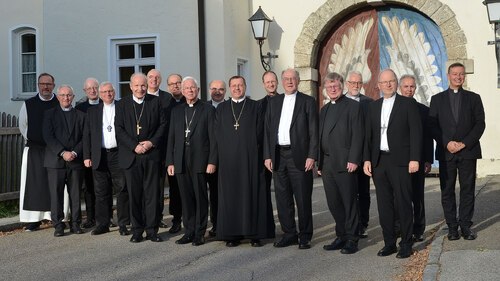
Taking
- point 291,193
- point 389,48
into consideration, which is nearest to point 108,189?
point 291,193

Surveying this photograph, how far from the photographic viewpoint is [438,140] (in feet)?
27.8

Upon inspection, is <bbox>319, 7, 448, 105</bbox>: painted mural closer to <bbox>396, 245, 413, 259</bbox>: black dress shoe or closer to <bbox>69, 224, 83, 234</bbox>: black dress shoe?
<bbox>69, 224, 83, 234</bbox>: black dress shoe

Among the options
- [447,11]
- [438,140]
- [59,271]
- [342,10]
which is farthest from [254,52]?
[59,271]

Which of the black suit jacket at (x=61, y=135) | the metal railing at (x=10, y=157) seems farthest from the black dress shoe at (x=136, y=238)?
the metal railing at (x=10, y=157)

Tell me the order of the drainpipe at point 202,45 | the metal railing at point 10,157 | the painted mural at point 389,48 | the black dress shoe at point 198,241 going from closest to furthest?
the black dress shoe at point 198,241
the metal railing at point 10,157
the drainpipe at point 202,45
the painted mural at point 389,48

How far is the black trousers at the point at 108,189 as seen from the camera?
9.49 m

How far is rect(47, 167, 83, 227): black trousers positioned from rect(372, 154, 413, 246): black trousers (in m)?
3.74

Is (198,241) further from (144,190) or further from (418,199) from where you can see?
(418,199)

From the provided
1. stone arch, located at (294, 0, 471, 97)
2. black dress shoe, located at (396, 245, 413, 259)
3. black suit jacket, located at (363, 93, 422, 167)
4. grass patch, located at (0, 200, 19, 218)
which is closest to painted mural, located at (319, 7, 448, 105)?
stone arch, located at (294, 0, 471, 97)

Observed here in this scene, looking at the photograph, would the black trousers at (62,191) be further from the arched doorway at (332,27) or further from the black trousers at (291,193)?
the arched doorway at (332,27)

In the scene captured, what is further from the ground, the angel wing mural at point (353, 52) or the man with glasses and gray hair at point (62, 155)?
the angel wing mural at point (353, 52)

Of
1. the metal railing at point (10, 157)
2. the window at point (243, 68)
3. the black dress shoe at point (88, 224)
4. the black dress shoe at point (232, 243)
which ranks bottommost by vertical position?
the black dress shoe at point (232, 243)

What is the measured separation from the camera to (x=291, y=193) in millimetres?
8609

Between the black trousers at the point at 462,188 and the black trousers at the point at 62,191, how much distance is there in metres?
4.27
